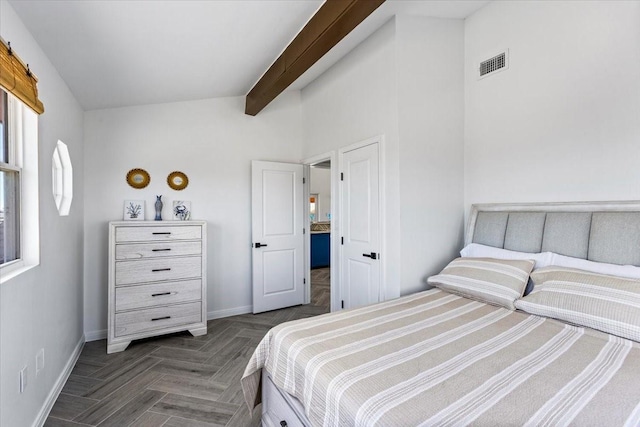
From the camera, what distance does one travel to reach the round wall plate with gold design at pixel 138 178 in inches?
125

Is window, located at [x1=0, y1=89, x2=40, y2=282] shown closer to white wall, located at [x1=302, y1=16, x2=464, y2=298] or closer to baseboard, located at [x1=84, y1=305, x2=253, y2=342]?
baseboard, located at [x1=84, y1=305, x2=253, y2=342]

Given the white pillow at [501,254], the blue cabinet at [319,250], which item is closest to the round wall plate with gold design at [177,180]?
the white pillow at [501,254]

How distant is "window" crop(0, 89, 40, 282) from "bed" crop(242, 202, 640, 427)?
4.86 ft

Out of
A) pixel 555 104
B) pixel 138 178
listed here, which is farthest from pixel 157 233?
pixel 555 104

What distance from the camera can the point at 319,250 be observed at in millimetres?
6621

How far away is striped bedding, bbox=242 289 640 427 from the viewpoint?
0.97 metres

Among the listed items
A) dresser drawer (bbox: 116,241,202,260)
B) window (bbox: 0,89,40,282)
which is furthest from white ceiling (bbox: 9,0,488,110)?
dresser drawer (bbox: 116,241,202,260)

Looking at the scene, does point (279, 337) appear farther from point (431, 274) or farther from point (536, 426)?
point (431, 274)

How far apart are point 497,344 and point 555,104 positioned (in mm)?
1927

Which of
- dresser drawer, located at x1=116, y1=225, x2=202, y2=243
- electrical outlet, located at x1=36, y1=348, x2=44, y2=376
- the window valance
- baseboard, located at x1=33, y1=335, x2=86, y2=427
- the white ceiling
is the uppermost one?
the white ceiling

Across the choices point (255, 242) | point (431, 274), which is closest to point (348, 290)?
point (431, 274)

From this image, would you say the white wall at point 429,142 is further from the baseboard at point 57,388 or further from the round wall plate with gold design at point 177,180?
the baseboard at point 57,388

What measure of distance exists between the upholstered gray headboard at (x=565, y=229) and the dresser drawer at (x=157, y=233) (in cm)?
273

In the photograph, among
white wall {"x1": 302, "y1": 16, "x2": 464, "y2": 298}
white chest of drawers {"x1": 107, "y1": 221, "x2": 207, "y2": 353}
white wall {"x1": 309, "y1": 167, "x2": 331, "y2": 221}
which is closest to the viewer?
white wall {"x1": 302, "y1": 16, "x2": 464, "y2": 298}
